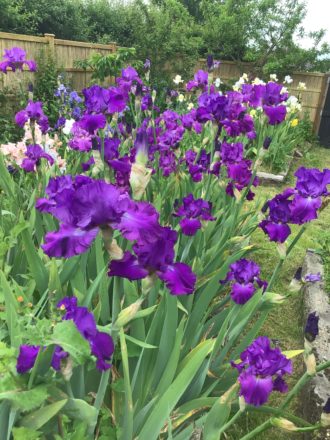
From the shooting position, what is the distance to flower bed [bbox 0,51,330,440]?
2.91 ft

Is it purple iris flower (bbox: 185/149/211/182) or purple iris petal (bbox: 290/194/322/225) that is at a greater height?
A: purple iris petal (bbox: 290/194/322/225)

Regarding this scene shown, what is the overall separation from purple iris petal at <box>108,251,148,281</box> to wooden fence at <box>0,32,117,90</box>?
6.05 m

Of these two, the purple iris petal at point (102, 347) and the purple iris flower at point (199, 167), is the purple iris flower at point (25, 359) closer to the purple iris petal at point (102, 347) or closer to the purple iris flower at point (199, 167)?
the purple iris petal at point (102, 347)

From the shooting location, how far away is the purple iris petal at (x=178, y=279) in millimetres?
911

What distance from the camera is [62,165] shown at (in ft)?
8.95

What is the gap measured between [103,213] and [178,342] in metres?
0.64

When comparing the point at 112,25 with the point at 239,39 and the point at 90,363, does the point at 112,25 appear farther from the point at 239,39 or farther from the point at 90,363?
the point at 90,363

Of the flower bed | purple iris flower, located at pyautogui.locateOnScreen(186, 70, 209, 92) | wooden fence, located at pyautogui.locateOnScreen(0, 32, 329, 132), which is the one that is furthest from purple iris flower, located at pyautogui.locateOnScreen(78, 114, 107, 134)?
wooden fence, located at pyautogui.locateOnScreen(0, 32, 329, 132)

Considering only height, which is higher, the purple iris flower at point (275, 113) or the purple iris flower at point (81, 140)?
the purple iris flower at point (275, 113)

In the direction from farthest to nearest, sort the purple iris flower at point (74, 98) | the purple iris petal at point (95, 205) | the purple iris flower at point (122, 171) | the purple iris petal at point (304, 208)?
the purple iris flower at point (74, 98) < the purple iris flower at point (122, 171) < the purple iris petal at point (304, 208) < the purple iris petal at point (95, 205)

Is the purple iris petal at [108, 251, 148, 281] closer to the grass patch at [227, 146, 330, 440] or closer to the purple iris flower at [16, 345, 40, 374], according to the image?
the purple iris flower at [16, 345, 40, 374]

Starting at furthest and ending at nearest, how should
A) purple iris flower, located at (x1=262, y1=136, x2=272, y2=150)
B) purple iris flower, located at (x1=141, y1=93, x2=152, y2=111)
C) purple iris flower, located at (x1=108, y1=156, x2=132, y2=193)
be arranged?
purple iris flower, located at (x1=141, y1=93, x2=152, y2=111)
purple iris flower, located at (x1=262, y1=136, x2=272, y2=150)
purple iris flower, located at (x1=108, y1=156, x2=132, y2=193)

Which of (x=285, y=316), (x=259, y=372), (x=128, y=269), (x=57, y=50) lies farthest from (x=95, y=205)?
(x=57, y=50)

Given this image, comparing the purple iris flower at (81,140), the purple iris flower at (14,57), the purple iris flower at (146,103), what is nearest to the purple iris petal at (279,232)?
the purple iris flower at (81,140)
